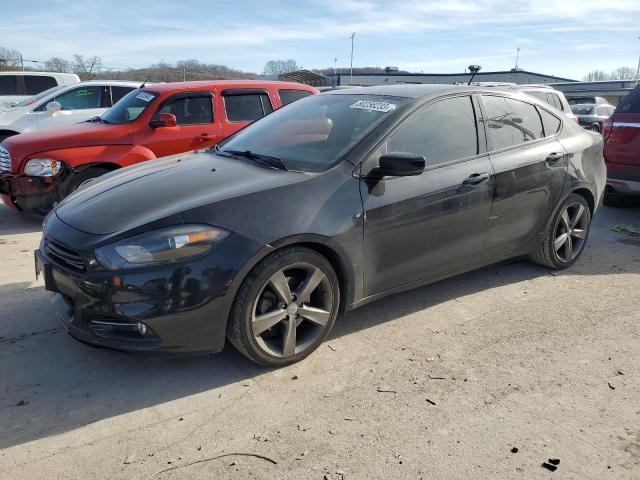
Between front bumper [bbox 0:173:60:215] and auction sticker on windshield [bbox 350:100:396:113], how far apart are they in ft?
13.2

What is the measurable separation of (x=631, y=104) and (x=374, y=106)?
15.3ft

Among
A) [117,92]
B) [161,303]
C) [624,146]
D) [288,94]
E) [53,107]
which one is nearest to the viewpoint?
[161,303]

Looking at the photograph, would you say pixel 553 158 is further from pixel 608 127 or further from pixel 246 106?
pixel 246 106

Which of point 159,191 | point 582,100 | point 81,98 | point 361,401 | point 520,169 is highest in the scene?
point 582,100

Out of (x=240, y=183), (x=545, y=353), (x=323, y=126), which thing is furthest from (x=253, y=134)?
(x=545, y=353)

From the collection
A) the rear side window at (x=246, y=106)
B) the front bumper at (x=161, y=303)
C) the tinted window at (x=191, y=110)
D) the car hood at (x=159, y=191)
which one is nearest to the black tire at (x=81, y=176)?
the tinted window at (x=191, y=110)

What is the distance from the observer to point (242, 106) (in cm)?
738

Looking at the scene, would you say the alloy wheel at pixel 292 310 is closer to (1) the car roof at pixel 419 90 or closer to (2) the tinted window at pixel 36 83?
(1) the car roof at pixel 419 90

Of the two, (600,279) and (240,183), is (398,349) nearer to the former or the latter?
(240,183)

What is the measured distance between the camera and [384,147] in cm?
357

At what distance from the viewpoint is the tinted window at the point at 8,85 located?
13344 millimetres

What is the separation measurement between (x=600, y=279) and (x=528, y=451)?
278 centimetres

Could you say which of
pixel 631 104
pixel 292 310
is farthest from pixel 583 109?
pixel 292 310

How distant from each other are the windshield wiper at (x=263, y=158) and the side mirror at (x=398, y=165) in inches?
24.0
